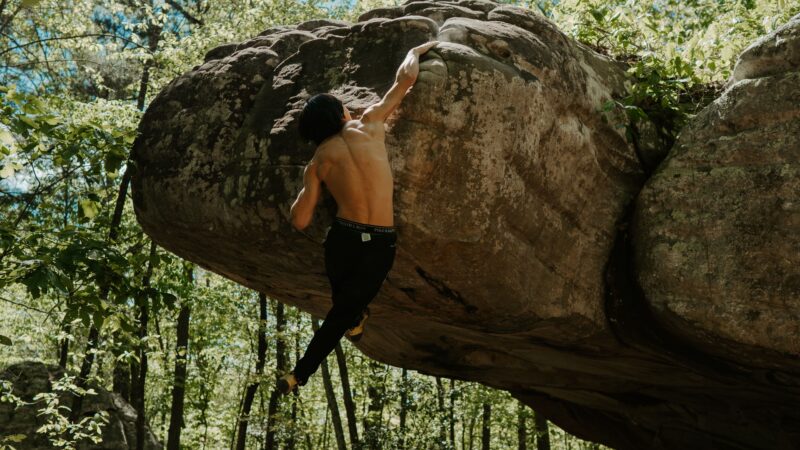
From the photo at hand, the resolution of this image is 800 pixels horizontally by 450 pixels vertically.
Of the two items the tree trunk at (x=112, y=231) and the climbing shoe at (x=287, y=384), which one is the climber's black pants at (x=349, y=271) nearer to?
the climbing shoe at (x=287, y=384)

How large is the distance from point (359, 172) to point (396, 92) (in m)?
0.68

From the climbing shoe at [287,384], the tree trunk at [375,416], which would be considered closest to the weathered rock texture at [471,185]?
the climbing shoe at [287,384]

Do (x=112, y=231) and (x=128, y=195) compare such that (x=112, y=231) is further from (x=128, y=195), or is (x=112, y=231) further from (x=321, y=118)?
(x=128, y=195)

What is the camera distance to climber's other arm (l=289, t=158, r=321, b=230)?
16.6ft

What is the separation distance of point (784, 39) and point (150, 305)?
6.18 meters

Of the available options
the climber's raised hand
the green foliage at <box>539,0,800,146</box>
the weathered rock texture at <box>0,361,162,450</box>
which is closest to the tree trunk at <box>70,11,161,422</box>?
the weathered rock texture at <box>0,361,162,450</box>

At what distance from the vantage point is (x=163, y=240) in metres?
6.61

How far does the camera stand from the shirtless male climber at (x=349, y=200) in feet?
16.1

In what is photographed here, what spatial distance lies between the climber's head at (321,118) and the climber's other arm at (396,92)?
20cm

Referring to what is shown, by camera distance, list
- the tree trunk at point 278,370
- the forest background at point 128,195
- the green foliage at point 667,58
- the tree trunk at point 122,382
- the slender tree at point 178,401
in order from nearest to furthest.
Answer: the forest background at point 128,195 < the green foliage at point 667,58 < the tree trunk at point 278,370 < the slender tree at point 178,401 < the tree trunk at point 122,382

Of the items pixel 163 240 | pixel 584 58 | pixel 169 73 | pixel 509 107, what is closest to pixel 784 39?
pixel 584 58

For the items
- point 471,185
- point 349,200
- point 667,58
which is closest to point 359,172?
point 349,200

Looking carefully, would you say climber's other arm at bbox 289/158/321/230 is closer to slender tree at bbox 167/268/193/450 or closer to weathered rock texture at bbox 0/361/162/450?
slender tree at bbox 167/268/193/450

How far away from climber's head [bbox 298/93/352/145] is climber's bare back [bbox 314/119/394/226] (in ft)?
0.17
